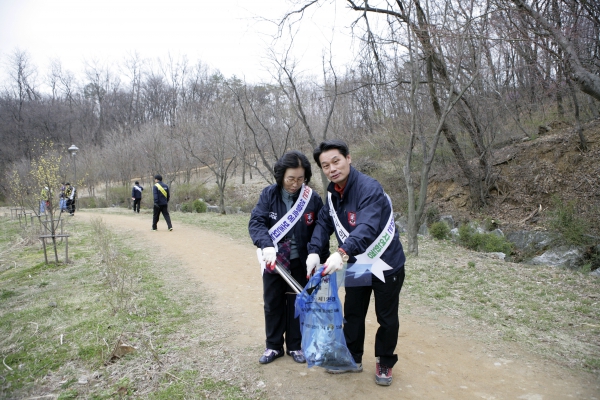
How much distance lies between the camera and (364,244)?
2.71 metres

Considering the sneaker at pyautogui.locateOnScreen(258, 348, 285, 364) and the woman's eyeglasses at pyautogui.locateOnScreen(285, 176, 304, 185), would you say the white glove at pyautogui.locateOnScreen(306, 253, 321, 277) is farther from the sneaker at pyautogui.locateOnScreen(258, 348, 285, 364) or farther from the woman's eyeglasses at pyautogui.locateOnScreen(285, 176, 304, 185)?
the sneaker at pyautogui.locateOnScreen(258, 348, 285, 364)

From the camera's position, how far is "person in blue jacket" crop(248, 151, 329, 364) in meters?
3.23

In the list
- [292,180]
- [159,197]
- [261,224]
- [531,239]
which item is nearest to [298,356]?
[261,224]

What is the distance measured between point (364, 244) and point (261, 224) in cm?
95

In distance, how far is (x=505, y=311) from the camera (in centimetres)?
502

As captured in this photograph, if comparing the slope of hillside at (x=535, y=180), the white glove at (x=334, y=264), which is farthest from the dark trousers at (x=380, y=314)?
the slope of hillside at (x=535, y=180)

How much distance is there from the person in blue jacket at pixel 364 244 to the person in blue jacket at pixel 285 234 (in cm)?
19

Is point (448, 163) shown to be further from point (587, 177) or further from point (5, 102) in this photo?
point (5, 102)

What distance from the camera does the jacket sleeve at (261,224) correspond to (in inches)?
124

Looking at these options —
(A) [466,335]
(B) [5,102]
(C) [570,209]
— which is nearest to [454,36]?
(C) [570,209]

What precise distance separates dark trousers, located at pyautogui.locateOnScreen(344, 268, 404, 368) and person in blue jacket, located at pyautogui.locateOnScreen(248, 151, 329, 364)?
0.44m

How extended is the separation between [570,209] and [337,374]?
795 centimetres

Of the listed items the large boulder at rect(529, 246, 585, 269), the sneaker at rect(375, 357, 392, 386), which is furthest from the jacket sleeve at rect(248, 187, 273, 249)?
the large boulder at rect(529, 246, 585, 269)

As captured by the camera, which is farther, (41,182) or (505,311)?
(41,182)
